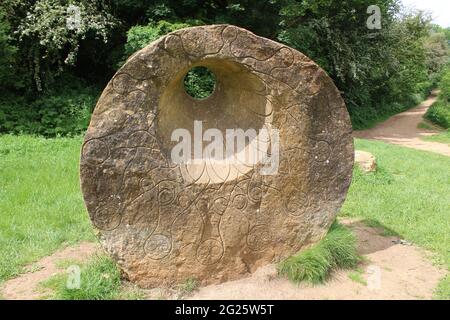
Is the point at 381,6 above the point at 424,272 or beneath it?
above

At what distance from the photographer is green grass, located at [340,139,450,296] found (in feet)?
16.5

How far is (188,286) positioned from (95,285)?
2.36ft

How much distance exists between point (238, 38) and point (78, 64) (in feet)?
32.9

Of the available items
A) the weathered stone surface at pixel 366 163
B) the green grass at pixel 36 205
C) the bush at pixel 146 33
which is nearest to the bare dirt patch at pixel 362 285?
→ the green grass at pixel 36 205

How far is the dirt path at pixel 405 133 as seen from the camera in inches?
543

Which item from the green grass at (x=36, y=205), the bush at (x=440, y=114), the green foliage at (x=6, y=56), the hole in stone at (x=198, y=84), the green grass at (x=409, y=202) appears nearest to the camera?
the green grass at (x=36, y=205)

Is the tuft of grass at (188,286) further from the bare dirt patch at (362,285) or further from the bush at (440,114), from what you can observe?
the bush at (440,114)

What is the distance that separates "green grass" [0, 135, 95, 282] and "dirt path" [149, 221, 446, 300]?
1.58 m

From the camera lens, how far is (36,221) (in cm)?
502

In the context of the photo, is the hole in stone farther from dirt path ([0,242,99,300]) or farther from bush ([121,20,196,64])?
dirt path ([0,242,99,300])

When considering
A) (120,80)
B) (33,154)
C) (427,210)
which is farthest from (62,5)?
(427,210)

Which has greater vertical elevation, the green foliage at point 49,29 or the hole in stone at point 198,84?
the green foliage at point 49,29

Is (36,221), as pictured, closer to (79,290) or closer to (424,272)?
(79,290)
